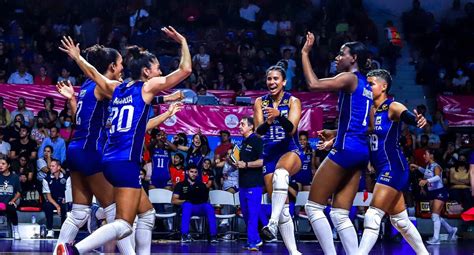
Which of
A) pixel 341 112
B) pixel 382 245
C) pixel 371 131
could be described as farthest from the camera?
pixel 382 245

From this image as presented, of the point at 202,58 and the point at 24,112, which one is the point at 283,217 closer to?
the point at 24,112

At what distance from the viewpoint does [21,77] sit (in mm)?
22281

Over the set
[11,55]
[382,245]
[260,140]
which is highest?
Result: [11,55]

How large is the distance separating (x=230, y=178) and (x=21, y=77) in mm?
6246

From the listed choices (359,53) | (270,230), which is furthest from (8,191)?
(359,53)

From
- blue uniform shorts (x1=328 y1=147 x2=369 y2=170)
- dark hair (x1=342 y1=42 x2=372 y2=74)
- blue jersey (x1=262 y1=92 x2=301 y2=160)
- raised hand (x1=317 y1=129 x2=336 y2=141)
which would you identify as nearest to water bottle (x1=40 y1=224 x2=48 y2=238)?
blue jersey (x1=262 y1=92 x2=301 y2=160)

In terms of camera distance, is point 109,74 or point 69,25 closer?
point 109,74

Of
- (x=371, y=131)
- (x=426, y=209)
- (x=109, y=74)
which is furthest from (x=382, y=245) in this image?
(x=109, y=74)

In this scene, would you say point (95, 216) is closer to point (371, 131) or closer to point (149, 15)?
point (371, 131)

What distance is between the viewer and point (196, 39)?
85.2 ft

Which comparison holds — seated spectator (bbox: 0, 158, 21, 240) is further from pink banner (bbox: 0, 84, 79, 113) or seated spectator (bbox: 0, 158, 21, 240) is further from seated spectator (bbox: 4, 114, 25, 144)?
pink banner (bbox: 0, 84, 79, 113)

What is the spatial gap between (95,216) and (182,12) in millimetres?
11058

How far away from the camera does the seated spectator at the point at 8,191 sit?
18.2 m

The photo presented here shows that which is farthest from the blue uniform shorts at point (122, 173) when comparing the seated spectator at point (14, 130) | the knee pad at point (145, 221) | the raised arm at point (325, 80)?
the seated spectator at point (14, 130)
